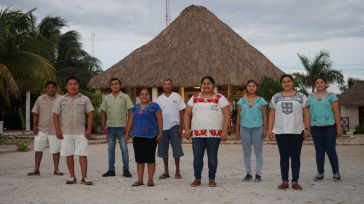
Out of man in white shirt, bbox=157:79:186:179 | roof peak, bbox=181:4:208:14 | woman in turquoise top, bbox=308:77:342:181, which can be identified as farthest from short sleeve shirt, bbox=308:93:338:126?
roof peak, bbox=181:4:208:14

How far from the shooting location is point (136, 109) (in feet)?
25.0

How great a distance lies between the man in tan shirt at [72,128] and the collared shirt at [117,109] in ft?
2.44

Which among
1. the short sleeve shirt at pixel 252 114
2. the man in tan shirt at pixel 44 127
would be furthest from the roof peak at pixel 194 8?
the short sleeve shirt at pixel 252 114

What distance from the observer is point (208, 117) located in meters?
7.32

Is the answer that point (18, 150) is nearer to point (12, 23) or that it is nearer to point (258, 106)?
point (12, 23)

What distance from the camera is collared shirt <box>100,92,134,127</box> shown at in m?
8.54

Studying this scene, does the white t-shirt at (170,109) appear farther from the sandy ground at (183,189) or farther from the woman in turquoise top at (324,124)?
the woman in turquoise top at (324,124)

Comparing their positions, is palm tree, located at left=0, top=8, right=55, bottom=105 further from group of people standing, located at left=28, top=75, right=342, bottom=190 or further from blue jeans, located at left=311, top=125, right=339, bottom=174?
blue jeans, located at left=311, top=125, right=339, bottom=174

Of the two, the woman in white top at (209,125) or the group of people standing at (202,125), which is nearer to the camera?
the group of people standing at (202,125)

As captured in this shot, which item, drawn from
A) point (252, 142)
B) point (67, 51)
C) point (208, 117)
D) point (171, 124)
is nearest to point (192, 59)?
point (67, 51)

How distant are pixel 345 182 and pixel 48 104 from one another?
5.08 metres

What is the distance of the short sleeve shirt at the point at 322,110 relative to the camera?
779cm

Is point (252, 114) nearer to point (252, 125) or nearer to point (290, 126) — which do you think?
point (252, 125)

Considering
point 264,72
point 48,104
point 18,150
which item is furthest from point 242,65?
point 48,104
